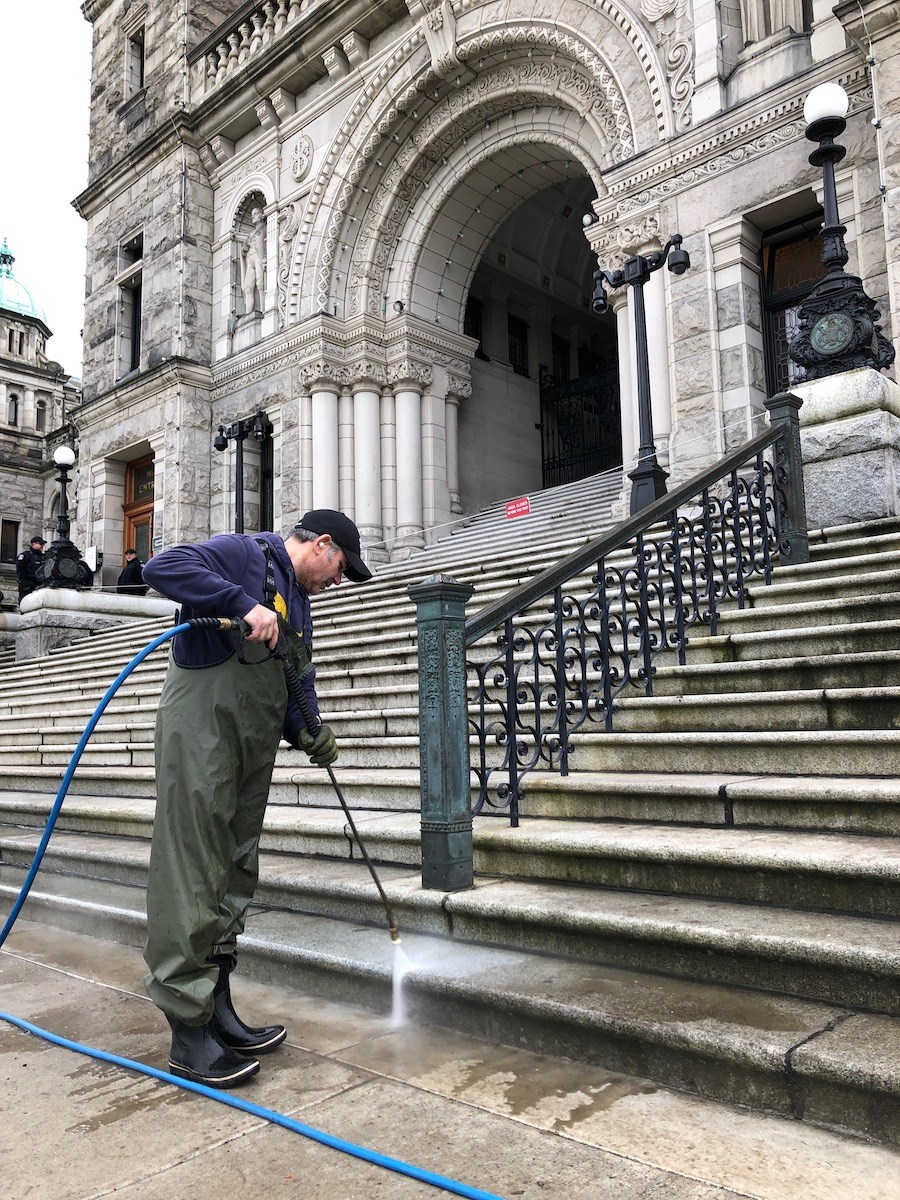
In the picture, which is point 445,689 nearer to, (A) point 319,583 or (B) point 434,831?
(B) point 434,831

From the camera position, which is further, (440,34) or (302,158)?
(302,158)

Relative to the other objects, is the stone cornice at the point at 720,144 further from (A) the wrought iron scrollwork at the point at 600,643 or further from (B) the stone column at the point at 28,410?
(B) the stone column at the point at 28,410

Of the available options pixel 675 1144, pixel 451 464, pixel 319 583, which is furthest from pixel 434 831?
pixel 451 464

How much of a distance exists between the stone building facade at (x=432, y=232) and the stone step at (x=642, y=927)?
831 cm

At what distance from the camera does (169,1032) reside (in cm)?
367

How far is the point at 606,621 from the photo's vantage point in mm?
5621

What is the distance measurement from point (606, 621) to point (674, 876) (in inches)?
80.8

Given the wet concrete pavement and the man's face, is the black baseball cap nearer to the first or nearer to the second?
the man's face

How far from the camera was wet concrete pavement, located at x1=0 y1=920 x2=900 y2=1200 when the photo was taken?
2355 mm

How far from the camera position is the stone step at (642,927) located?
9.73ft

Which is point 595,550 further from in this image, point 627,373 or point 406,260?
point 406,260

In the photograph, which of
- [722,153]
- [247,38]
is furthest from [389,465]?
[247,38]

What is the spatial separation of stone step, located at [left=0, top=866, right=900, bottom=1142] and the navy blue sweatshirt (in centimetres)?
107

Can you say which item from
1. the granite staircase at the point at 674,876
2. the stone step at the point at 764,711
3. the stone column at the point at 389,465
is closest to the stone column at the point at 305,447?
the stone column at the point at 389,465
